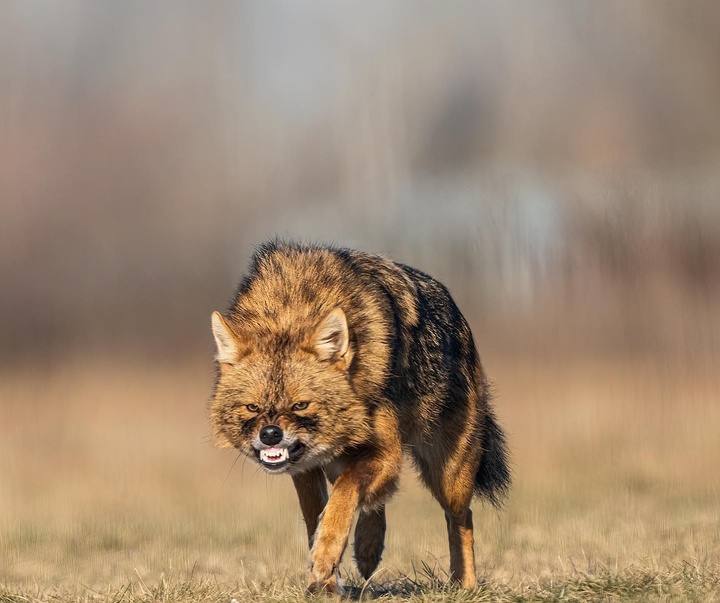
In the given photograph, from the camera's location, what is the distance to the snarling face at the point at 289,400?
6387 millimetres

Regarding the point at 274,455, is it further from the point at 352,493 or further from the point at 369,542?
the point at 369,542

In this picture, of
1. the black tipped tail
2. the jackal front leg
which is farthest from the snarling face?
the black tipped tail

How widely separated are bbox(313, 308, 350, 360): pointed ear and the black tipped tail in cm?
214

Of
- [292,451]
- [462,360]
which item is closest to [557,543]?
[462,360]

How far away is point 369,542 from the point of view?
7645 millimetres

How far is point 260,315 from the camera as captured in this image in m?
6.93

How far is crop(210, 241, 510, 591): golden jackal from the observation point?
6.43 meters

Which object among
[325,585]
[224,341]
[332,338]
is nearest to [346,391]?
[332,338]

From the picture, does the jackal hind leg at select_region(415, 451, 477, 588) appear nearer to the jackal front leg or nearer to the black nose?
the jackal front leg

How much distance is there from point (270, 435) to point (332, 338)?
710 millimetres

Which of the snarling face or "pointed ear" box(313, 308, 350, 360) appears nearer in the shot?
the snarling face

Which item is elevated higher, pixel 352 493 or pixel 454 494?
pixel 352 493

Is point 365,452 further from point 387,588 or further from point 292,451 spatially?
point 387,588

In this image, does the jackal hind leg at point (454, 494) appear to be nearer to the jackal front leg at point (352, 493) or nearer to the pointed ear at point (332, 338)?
the jackal front leg at point (352, 493)
